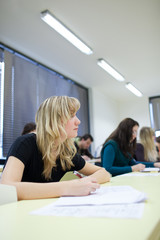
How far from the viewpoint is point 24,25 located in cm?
303

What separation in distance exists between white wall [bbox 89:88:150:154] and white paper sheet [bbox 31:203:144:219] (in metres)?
5.08

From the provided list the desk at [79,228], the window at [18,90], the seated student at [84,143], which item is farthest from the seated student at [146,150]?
the desk at [79,228]

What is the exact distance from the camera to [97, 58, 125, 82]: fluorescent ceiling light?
414 cm

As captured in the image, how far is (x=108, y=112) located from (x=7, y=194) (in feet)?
19.6

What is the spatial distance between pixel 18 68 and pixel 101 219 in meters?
3.59

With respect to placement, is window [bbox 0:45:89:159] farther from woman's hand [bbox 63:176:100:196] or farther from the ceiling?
woman's hand [bbox 63:176:100:196]

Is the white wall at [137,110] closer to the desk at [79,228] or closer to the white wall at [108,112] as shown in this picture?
the white wall at [108,112]

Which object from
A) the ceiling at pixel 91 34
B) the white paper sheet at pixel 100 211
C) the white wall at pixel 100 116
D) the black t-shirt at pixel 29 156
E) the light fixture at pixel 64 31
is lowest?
the white paper sheet at pixel 100 211

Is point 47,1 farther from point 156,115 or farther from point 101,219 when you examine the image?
point 156,115

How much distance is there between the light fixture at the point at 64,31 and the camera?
2749 millimetres

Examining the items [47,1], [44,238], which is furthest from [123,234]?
[47,1]

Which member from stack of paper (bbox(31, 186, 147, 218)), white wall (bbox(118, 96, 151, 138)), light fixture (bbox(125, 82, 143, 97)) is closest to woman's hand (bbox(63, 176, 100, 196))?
stack of paper (bbox(31, 186, 147, 218))

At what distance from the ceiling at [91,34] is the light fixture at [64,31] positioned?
0.21ft

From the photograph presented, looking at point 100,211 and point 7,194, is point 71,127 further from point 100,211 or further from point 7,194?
point 100,211
